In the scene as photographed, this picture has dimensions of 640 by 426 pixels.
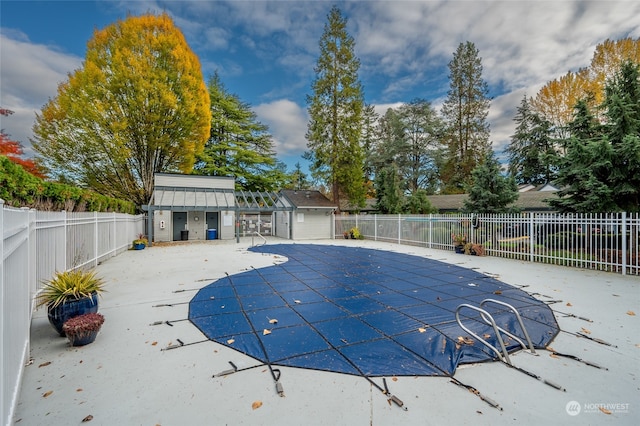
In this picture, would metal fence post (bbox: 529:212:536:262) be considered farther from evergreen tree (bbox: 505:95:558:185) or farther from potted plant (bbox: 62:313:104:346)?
evergreen tree (bbox: 505:95:558:185)

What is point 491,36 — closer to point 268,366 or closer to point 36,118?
point 268,366

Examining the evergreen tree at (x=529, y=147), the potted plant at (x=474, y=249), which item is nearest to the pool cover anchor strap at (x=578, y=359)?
the potted plant at (x=474, y=249)

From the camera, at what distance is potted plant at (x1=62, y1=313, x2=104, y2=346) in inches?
129

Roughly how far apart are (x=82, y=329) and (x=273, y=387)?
260cm

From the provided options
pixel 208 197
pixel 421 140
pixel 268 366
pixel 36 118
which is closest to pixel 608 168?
pixel 268 366

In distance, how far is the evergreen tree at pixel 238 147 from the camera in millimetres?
25016

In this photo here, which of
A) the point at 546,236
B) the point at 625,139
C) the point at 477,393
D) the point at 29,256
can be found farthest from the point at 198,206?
the point at 625,139

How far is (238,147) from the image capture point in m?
25.2

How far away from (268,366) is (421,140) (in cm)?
3199

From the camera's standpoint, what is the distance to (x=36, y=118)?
1530 cm

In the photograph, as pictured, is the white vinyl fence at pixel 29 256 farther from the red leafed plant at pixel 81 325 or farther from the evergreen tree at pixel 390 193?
the evergreen tree at pixel 390 193

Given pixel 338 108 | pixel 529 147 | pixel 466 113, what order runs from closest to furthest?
pixel 338 108, pixel 466 113, pixel 529 147

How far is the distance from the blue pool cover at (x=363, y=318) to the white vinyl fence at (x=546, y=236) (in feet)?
12.2

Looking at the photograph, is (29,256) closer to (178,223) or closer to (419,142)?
(178,223)
